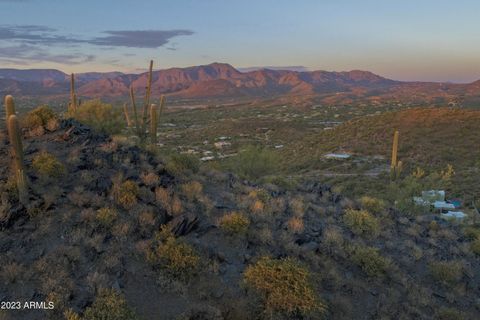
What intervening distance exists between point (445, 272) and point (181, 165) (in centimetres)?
957

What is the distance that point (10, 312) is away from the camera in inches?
287

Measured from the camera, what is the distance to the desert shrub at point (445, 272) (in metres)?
12.2

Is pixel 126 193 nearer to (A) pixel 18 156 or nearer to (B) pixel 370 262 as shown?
(A) pixel 18 156

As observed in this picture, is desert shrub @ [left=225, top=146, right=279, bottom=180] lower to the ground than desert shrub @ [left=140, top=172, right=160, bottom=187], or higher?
lower

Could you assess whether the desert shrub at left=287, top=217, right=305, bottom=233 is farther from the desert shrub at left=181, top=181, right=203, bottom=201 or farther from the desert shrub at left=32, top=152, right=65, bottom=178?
the desert shrub at left=32, top=152, right=65, bottom=178

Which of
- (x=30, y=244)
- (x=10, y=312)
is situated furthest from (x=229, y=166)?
(x=10, y=312)

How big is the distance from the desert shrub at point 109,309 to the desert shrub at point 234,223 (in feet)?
12.6

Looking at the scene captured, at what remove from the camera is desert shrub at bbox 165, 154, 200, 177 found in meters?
14.5

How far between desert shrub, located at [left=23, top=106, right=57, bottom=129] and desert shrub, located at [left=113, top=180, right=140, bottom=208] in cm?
564

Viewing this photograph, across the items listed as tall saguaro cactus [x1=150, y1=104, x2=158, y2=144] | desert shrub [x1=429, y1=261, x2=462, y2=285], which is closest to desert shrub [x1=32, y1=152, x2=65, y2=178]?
tall saguaro cactus [x1=150, y1=104, x2=158, y2=144]

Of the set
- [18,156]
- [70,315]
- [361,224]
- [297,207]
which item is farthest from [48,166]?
[361,224]

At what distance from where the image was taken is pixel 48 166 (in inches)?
452

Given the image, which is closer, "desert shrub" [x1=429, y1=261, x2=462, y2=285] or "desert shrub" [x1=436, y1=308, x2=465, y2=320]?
"desert shrub" [x1=436, y1=308, x2=465, y2=320]

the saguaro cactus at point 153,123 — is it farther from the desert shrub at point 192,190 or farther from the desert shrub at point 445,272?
the desert shrub at point 445,272
